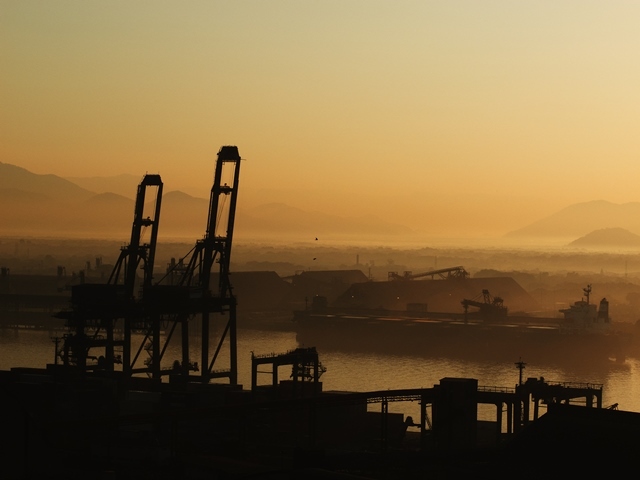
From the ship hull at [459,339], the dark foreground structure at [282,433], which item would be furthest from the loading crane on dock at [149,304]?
the ship hull at [459,339]

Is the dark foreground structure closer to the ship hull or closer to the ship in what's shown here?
the ship hull

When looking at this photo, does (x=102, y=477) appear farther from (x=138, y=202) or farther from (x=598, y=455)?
(x=138, y=202)

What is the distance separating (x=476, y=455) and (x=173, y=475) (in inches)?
A: 350

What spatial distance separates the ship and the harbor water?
150 inches

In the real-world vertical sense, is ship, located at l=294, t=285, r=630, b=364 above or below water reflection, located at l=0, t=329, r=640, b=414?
above

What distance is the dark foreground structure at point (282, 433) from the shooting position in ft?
77.5

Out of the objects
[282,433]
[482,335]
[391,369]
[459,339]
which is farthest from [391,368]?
[282,433]

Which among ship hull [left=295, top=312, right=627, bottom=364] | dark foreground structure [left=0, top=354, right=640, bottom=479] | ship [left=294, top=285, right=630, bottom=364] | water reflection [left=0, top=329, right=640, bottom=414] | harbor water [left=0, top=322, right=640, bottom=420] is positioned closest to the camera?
dark foreground structure [left=0, top=354, right=640, bottom=479]

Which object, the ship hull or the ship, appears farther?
the ship

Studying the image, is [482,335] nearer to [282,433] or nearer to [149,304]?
[149,304]

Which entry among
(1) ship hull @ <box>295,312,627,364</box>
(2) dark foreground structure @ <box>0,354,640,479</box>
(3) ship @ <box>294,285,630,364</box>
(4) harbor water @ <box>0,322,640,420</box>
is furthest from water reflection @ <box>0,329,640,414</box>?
(2) dark foreground structure @ <box>0,354,640,479</box>

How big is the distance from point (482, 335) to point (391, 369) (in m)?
28.2

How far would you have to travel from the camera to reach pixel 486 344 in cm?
Result: 10844

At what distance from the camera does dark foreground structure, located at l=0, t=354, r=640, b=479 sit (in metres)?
23.6
